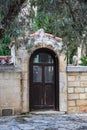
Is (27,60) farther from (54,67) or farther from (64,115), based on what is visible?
(64,115)

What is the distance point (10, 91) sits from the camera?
509 inches

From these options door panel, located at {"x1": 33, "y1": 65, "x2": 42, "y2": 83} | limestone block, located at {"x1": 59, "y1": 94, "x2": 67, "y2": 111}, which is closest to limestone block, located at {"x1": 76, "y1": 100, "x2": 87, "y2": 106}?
limestone block, located at {"x1": 59, "y1": 94, "x2": 67, "y2": 111}

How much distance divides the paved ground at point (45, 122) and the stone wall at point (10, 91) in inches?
22.3

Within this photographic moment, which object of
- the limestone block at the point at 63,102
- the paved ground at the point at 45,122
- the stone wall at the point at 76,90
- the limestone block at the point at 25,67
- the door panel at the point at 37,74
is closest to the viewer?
the paved ground at the point at 45,122

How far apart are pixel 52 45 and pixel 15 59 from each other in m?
1.52

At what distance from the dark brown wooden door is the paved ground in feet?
1.97

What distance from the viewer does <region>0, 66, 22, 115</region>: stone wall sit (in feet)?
42.1

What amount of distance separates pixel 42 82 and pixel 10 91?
137 centimetres

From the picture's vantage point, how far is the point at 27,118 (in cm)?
1205

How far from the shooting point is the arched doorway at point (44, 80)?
1342 cm

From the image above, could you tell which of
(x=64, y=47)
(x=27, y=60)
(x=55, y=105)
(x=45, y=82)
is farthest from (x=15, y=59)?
(x=64, y=47)

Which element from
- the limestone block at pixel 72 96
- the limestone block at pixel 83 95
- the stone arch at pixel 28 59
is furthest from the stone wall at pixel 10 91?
the limestone block at pixel 83 95

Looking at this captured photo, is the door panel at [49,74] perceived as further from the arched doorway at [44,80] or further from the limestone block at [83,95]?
the limestone block at [83,95]

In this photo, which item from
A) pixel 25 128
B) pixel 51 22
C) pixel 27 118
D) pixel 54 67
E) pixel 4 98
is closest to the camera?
pixel 51 22
